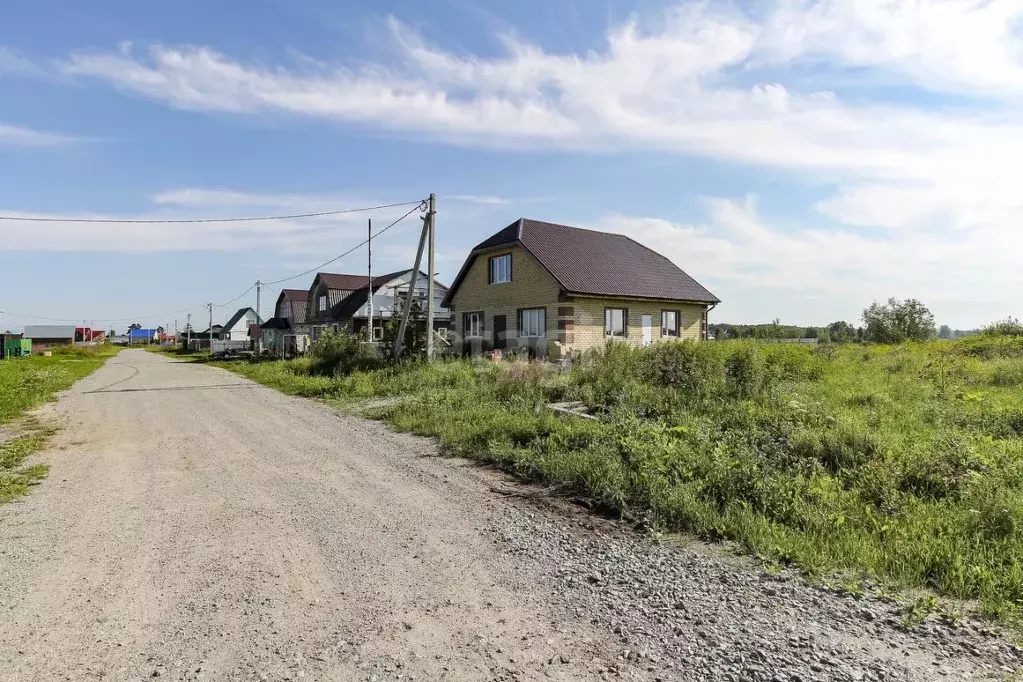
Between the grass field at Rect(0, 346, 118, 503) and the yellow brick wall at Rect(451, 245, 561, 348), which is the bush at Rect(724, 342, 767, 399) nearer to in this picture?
the grass field at Rect(0, 346, 118, 503)

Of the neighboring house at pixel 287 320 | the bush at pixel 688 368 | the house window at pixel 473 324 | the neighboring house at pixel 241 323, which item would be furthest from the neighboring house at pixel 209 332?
the bush at pixel 688 368

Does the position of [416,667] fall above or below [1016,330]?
below

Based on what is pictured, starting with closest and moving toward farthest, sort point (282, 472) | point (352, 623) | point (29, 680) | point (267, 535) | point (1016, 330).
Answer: point (29, 680)
point (352, 623)
point (267, 535)
point (282, 472)
point (1016, 330)

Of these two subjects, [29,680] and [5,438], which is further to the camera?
[5,438]

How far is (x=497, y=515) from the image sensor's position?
5402 millimetres

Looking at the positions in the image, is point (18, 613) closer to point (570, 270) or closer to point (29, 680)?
point (29, 680)

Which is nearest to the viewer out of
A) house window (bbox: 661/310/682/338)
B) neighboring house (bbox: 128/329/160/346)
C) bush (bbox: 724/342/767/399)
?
bush (bbox: 724/342/767/399)

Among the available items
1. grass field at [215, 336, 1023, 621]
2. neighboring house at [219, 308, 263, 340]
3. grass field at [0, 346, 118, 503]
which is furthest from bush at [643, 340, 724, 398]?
neighboring house at [219, 308, 263, 340]

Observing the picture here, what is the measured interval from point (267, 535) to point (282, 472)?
2334 millimetres

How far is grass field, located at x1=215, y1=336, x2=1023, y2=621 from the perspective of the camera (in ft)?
14.0

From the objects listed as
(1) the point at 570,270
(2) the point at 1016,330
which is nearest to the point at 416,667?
(1) the point at 570,270

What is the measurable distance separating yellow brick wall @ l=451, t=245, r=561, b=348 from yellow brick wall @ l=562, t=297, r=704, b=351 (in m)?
0.89

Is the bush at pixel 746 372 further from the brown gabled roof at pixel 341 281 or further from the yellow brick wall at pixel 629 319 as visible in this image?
the brown gabled roof at pixel 341 281

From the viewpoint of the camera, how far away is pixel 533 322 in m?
23.0
